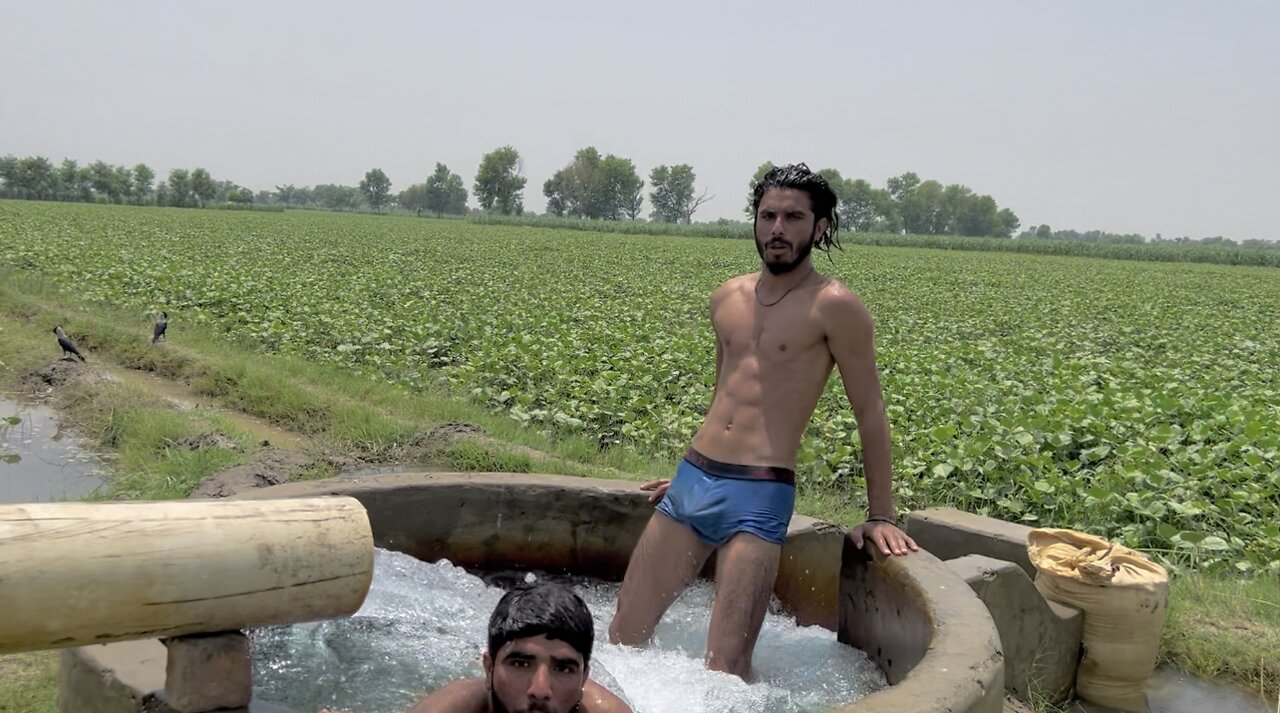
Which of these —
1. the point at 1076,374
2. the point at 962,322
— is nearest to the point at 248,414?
the point at 1076,374

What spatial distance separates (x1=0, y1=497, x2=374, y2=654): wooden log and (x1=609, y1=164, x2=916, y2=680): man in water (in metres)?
1.24

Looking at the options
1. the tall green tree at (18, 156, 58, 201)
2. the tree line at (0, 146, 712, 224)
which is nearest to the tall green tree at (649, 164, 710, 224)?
the tree line at (0, 146, 712, 224)

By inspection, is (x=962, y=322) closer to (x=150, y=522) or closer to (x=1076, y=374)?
(x=1076, y=374)

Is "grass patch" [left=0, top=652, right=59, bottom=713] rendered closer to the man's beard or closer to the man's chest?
the man's chest

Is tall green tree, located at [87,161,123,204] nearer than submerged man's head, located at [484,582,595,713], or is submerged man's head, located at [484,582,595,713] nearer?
submerged man's head, located at [484,582,595,713]

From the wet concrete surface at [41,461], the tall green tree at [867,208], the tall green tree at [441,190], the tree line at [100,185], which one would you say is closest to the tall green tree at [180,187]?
the tree line at [100,185]

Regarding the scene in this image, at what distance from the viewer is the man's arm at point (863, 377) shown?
2955 millimetres

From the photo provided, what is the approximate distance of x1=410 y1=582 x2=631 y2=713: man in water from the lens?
192cm

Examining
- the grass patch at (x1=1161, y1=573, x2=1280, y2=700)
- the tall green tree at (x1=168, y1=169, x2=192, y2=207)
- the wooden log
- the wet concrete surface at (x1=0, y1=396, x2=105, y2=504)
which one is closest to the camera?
the wooden log

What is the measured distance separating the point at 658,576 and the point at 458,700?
1142 millimetres

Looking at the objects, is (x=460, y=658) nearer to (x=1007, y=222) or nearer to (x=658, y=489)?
(x=658, y=489)

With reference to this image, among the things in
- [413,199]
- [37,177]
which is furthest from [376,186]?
[37,177]

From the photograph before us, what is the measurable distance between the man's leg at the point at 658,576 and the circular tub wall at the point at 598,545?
55cm

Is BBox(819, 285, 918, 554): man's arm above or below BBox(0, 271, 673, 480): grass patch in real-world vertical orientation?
above
